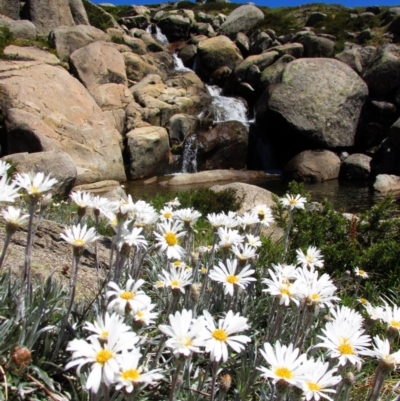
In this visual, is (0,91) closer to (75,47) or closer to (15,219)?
(75,47)

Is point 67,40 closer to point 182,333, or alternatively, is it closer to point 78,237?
point 78,237

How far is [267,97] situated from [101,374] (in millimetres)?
18675

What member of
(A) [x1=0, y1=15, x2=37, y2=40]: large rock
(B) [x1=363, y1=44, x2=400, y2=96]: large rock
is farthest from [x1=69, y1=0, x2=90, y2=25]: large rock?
(B) [x1=363, y1=44, x2=400, y2=96]: large rock

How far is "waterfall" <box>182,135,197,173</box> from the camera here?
17.2 meters

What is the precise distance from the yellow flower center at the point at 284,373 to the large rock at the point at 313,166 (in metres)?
15.8

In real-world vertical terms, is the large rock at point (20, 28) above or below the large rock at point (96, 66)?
above

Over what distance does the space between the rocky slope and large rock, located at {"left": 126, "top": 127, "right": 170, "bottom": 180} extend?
0.13 ft

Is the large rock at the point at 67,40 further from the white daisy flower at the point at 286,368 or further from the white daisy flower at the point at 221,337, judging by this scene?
the white daisy flower at the point at 286,368

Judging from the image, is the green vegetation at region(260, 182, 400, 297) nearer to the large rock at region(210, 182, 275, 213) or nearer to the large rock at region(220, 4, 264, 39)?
the large rock at region(210, 182, 275, 213)

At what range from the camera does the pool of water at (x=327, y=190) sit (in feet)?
42.5

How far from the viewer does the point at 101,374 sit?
1110mm

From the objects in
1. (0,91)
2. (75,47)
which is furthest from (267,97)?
(0,91)

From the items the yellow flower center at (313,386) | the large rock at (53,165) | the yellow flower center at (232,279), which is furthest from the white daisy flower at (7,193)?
the large rock at (53,165)

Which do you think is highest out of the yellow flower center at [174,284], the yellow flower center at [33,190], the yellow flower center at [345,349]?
the yellow flower center at [33,190]
